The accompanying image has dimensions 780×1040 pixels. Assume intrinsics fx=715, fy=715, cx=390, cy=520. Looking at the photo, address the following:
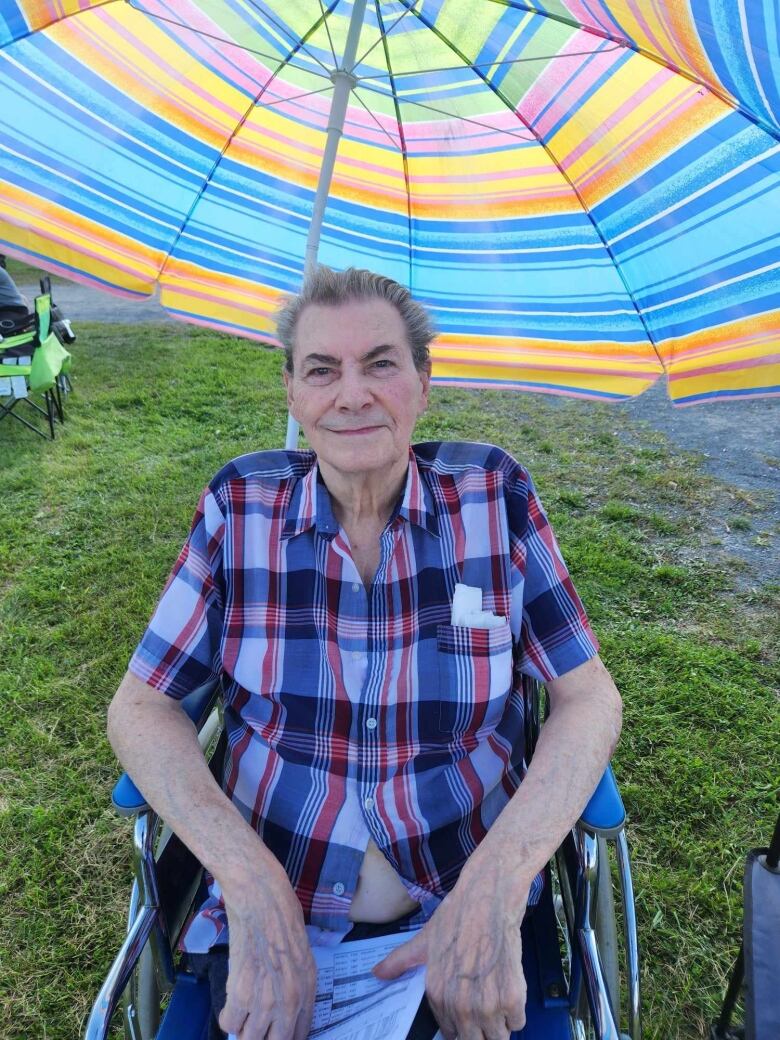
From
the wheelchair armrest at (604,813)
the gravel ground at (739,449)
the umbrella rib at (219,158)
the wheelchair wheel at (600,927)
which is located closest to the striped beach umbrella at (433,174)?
the umbrella rib at (219,158)

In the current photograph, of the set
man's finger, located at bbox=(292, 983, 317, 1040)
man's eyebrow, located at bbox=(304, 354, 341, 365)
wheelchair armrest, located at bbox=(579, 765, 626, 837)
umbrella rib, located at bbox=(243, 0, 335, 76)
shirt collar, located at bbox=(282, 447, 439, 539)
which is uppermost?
umbrella rib, located at bbox=(243, 0, 335, 76)

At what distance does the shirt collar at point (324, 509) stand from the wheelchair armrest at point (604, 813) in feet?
2.22

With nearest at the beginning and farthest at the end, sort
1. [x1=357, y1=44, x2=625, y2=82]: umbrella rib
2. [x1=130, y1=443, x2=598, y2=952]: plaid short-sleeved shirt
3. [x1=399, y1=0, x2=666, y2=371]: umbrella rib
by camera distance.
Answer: [x1=130, y1=443, x2=598, y2=952]: plaid short-sleeved shirt
[x1=357, y1=44, x2=625, y2=82]: umbrella rib
[x1=399, y1=0, x2=666, y2=371]: umbrella rib

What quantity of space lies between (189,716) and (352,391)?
862 mm

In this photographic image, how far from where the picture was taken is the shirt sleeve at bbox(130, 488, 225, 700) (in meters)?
1.64

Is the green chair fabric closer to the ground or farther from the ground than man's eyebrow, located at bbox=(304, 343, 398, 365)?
farther from the ground

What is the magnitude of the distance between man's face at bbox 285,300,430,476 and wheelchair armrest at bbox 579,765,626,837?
2.86 ft

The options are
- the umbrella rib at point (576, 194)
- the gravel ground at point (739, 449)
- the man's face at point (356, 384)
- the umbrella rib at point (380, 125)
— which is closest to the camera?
the man's face at point (356, 384)

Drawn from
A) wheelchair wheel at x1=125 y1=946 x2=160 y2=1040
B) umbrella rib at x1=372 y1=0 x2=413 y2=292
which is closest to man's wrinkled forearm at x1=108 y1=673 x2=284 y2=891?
wheelchair wheel at x1=125 y1=946 x2=160 y2=1040

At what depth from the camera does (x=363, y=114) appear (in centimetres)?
234

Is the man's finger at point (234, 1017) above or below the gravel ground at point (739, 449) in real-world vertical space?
below

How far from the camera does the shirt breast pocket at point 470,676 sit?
5.40ft

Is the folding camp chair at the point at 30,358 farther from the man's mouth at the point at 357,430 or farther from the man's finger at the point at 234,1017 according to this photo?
the man's finger at the point at 234,1017

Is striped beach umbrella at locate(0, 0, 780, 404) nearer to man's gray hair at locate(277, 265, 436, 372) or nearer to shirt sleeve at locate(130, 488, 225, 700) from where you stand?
man's gray hair at locate(277, 265, 436, 372)
